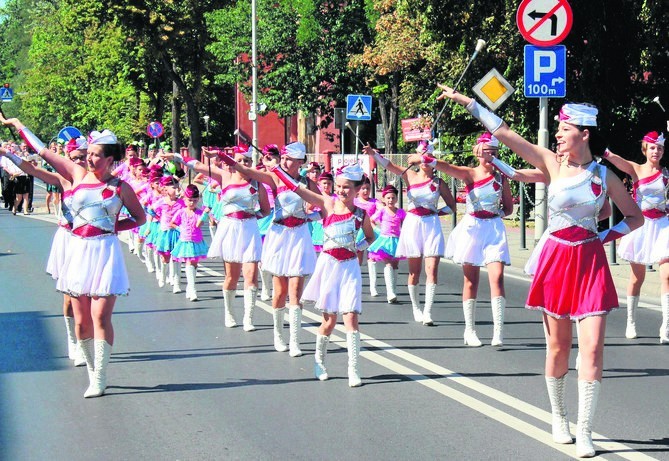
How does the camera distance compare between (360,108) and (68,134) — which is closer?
(68,134)

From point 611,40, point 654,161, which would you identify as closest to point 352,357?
point 654,161

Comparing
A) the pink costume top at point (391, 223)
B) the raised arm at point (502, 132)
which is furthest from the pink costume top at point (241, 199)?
the raised arm at point (502, 132)

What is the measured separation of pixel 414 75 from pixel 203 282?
74.0 ft

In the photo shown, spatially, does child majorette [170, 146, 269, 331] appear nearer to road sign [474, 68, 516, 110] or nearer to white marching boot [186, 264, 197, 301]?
white marching boot [186, 264, 197, 301]

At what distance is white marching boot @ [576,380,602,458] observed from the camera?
7.28 metres

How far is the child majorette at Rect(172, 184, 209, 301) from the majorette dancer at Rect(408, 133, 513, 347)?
15.5 ft

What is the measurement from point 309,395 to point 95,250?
6.30 ft

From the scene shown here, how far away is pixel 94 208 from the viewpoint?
9.39 m

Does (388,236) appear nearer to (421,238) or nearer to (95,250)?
(421,238)

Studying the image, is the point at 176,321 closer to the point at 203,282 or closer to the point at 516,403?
the point at 203,282

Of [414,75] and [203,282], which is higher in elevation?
[414,75]

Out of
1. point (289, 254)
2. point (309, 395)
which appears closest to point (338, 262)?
point (309, 395)

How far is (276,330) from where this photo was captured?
38.0 ft

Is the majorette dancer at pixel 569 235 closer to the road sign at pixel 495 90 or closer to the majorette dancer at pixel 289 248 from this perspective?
the majorette dancer at pixel 289 248
